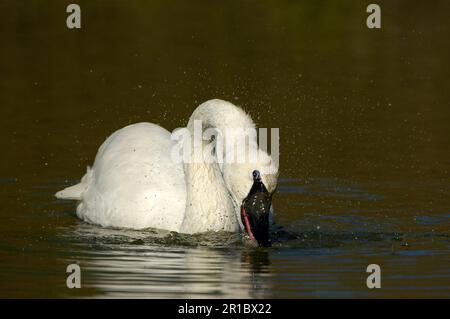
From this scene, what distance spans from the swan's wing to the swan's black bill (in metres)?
1.48

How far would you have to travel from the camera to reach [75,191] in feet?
42.4

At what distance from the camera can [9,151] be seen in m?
15.2

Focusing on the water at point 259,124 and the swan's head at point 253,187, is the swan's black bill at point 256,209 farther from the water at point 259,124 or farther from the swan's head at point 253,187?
the water at point 259,124

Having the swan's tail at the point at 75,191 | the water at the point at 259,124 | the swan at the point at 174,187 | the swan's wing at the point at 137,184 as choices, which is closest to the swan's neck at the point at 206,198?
the swan at the point at 174,187

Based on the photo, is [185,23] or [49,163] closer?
[49,163]

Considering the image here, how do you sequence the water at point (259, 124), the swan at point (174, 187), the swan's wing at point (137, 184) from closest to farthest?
the swan at point (174, 187), the water at point (259, 124), the swan's wing at point (137, 184)

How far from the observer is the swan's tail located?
12.9m

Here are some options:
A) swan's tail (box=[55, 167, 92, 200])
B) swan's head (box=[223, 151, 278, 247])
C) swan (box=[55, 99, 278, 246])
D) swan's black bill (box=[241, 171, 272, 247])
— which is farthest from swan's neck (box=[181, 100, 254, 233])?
swan's tail (box=[55, 167, 92, 200])

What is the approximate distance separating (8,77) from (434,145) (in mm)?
7717

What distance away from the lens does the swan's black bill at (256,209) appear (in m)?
9.70

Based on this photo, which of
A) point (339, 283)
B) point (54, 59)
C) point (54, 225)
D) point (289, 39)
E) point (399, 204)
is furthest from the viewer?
point (289, 39)

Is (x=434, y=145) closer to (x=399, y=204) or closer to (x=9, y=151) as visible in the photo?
(x=399, y=204)

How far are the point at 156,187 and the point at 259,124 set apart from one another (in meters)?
5.29

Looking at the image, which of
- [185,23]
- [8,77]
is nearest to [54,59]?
[8,77]
